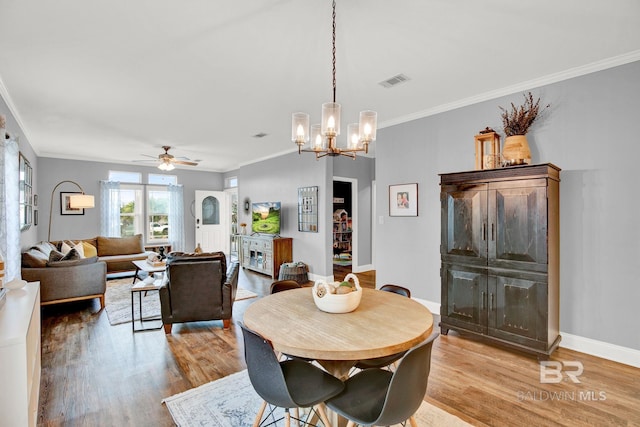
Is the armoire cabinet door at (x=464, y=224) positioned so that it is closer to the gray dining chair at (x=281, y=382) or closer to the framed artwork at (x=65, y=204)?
the gray dining chair at (x=281, y=382)

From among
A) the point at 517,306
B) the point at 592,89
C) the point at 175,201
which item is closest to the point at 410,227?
the point at 517,306

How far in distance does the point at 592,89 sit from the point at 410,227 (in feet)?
7.48

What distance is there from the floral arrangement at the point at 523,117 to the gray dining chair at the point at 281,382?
9.66ft

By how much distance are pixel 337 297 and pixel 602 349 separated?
2.75 m

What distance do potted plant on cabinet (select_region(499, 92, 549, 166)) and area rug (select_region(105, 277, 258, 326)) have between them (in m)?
3.87

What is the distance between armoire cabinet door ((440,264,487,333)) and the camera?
10.2ft

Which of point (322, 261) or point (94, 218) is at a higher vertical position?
point (94, 218)

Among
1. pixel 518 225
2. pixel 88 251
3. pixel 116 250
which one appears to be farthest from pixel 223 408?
pixel 116 250

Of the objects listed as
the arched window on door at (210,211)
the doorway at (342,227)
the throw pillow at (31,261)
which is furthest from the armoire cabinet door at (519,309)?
the arched window on door at (210,211)

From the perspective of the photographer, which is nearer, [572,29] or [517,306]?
[572,29]

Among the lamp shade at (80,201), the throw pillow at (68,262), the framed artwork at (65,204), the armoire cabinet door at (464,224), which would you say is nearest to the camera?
the armoire cabinet door at (464,224)

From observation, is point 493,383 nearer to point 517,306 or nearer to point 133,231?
point 517,306

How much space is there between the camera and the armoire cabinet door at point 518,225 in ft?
9.06

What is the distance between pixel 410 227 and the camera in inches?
167
